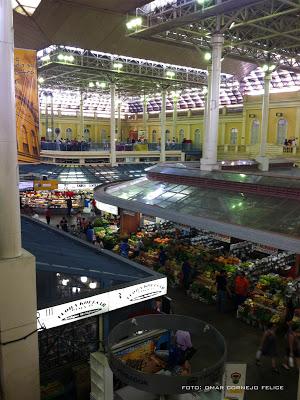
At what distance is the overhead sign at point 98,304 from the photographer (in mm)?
6293

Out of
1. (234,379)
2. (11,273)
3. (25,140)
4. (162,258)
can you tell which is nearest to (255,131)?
(162,258)

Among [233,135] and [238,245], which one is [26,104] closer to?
[238,245]

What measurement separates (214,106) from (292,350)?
461 inches

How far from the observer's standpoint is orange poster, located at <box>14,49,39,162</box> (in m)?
7.33

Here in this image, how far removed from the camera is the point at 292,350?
8.35 m

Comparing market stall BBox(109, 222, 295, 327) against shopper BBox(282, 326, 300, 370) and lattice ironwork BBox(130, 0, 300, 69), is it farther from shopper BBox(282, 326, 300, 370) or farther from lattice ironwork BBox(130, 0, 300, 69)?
lattice ironwork BBox(130, 0, 300, 69)

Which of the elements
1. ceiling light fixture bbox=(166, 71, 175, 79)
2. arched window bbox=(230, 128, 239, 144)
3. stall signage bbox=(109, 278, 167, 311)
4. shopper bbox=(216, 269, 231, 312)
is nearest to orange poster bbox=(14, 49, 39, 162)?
stall signage bbox=(109, 278, 167, 311)

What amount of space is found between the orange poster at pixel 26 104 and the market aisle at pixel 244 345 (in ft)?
18.1

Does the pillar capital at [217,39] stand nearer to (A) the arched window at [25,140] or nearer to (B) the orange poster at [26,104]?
(B) the orange poster at [26,104]

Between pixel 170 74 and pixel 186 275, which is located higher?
pixel 170 74

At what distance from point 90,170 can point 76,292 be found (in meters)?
23.9

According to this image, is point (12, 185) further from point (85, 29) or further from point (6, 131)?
point (85, 29)

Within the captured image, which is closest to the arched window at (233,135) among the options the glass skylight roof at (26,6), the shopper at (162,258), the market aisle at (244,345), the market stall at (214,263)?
the market stall at (214,263)

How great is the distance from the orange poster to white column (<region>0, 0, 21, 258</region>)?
1.87m
